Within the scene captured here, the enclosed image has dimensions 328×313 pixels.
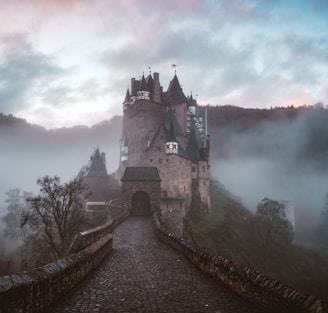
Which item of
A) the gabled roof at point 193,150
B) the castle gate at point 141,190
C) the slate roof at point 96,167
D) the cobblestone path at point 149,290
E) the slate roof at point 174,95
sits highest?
the slate roof at point 174,95

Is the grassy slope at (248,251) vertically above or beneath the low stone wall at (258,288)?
beneath

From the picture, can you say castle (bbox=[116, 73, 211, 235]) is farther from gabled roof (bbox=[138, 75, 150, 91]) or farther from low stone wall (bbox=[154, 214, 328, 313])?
low stone wall (bbox=[154, 214, 328, 313])

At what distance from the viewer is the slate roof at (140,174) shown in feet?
136

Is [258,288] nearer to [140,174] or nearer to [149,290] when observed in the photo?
[149,290]

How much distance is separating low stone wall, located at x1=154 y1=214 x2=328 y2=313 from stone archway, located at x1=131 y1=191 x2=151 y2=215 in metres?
29.9

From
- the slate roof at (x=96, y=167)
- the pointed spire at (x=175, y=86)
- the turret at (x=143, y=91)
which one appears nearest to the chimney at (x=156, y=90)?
the turret at (x=143, y=91)

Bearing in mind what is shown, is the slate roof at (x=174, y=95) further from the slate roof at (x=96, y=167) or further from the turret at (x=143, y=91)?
the slate roof at (x=96, y=167)

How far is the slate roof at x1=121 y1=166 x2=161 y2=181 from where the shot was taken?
1631 inches

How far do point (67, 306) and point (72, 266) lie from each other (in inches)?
65.8

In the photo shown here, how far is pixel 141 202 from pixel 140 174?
341 centimetres

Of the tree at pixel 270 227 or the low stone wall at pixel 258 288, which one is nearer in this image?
the low stone wall at pixel 258 288

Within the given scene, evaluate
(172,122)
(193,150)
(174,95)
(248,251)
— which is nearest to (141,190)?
(248,251)

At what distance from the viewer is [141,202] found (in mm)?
42844

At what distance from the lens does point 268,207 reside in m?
61.9
